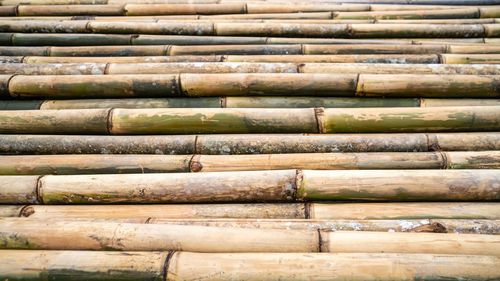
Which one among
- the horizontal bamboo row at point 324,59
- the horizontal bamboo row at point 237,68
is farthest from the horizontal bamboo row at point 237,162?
the horizontal bamboo row at point 324,59

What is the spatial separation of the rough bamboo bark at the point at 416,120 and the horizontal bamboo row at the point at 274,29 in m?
1.19

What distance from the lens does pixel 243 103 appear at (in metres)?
2.48

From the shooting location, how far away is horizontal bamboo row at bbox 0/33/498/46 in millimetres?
3088

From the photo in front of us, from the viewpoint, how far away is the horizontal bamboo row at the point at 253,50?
9.51 feet

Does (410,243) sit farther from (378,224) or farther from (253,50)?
(253,50)

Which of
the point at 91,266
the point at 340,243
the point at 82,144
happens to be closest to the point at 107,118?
the point at 82,144

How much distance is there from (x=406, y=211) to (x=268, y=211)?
712 mm

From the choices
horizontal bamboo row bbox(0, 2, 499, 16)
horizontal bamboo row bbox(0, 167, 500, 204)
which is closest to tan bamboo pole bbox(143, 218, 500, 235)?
horizontal bamboo row bbox(0, 167, 500, 204)

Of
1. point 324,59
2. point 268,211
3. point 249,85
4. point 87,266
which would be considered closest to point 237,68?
point 249,85

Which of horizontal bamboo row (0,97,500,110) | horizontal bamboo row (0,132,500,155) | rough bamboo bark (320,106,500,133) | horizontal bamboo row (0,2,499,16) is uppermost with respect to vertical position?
horizontal bamboo row (0,2,499,16)

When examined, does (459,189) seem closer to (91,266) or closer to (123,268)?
(123,268)

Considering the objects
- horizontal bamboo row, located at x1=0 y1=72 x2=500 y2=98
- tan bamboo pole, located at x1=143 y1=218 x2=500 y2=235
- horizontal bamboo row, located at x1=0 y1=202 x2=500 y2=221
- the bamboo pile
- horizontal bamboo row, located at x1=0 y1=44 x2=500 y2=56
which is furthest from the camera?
horizontal bamboo row, located at x1=0 y1=44 x2=500 y2=56

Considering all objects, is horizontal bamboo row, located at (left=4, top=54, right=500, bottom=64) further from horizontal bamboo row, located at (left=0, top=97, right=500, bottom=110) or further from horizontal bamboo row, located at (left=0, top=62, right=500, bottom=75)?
horizontal bamboo row, located at (left=0, top=97, right=500, bottom=110)

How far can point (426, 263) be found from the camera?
58.2 inches
